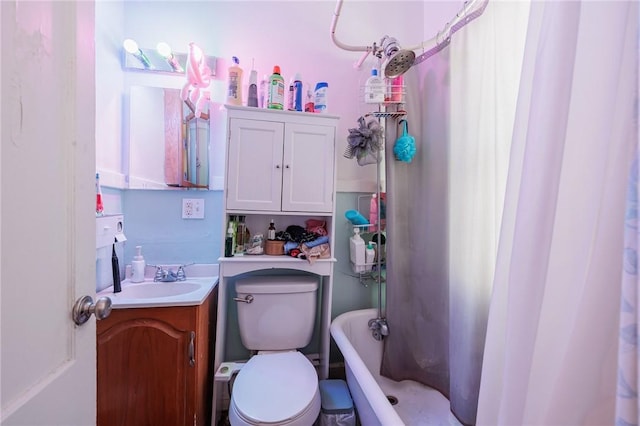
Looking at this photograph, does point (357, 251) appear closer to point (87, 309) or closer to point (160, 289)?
point (160, 289)

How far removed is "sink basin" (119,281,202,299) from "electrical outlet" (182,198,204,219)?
1.31ft

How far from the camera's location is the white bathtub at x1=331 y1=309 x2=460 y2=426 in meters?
1.01

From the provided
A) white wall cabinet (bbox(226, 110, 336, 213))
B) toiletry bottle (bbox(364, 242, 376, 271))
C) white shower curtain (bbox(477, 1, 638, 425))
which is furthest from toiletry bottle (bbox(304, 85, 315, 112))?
white shower curtain (bbox(477, 1, 638, 425))

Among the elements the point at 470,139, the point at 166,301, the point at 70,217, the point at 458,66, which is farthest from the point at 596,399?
the point at 166,301

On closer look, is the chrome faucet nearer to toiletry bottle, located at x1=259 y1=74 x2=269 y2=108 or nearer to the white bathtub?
the white bathtub

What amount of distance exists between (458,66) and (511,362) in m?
1.23

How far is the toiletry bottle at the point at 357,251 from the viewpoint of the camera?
62.7 inches

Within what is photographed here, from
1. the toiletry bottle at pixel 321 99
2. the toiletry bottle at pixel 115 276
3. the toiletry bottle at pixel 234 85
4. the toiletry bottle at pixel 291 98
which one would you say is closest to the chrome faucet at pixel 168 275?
the toiletry bottle at pixel 115 276

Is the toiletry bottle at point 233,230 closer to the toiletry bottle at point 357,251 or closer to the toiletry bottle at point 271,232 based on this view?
the toiletry bottle at point 271,232

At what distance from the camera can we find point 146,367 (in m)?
1.18

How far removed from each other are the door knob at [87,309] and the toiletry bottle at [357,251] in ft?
4.01

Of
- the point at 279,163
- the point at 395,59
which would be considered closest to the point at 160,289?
the point at 279,163

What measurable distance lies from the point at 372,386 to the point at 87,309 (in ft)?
2.90

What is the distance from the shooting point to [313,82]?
5.79ft
